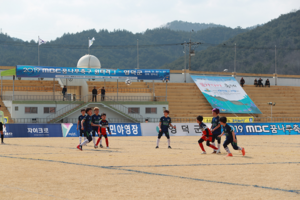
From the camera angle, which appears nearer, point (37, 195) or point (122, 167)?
point (37, 195)

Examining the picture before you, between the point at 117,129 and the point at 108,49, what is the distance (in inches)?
4789

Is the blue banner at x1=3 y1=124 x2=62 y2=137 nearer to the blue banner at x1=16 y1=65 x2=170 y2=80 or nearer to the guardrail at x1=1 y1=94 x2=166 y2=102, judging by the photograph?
the guardrail at x1=1 y1=94 x2=166 y2=102

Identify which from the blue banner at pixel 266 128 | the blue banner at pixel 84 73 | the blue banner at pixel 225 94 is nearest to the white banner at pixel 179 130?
the blue banner at pixel 266 128

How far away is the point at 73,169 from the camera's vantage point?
1082cm

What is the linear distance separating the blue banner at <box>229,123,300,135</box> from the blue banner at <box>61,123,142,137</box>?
837cm

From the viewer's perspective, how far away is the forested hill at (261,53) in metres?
112

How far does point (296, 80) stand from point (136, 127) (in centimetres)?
4189

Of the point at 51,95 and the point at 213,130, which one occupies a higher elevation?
the point at 51,95

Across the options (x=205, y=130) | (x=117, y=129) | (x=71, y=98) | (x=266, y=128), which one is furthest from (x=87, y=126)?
(x=71, y=98)

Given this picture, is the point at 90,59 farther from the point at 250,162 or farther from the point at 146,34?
the point at 146,34

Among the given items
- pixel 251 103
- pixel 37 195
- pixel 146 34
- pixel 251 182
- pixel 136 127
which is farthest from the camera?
pixel 146 34

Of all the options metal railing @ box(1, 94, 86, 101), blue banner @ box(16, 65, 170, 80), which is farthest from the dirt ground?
metal railing @ box(1, 94, 86, 101)

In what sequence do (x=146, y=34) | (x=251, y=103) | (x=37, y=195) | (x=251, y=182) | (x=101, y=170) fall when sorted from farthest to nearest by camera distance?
(x=146, y=34), (x=251, y=103), (x=101, y=170), (x=251, y=182), (x=37, y=195)

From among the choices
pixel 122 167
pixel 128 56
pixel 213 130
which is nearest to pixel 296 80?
pixel 213 130
